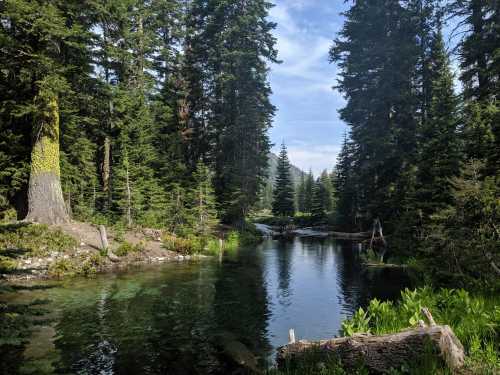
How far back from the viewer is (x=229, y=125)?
40.1 m

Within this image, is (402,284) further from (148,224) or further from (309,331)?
(148,224)

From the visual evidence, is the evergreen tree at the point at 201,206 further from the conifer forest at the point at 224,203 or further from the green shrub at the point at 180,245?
the green shrub at the point at 180,245

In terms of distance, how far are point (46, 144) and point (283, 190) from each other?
50.9 meters

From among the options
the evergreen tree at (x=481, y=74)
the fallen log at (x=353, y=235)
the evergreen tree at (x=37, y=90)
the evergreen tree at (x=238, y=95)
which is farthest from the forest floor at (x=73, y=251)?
the fallen log at (x=353, y=235)

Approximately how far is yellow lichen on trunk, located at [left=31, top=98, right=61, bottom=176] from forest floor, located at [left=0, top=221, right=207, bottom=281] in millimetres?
3274

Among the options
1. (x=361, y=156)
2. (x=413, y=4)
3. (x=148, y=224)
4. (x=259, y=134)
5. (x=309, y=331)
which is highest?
(x=413, y=4)

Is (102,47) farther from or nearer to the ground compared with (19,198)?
farther from the ground

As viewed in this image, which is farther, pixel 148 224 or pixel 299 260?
pixel 148 224

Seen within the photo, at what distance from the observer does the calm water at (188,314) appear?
834 centimetres

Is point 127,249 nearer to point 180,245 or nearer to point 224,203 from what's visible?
point 180,245

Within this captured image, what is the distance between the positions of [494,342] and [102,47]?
28.8 m

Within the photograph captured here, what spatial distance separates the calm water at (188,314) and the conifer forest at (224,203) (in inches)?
3.4

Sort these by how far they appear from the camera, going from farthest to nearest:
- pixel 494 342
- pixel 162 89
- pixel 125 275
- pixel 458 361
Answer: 1. pixel 162 89
2. pixel 125 275
3. pixel 494 342
4. pixel 458 361

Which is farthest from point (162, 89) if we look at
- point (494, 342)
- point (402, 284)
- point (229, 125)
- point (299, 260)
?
point (494, 342)
